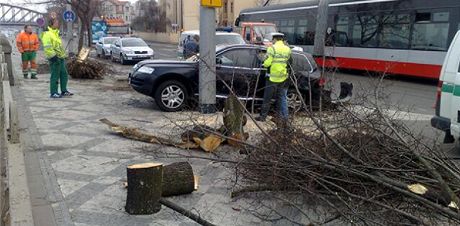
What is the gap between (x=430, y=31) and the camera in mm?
16875

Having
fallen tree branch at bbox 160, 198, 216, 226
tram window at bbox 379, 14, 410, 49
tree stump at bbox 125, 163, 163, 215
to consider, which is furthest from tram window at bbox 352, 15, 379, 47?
fallen tree branch at bbox 160, 198, 216, 226

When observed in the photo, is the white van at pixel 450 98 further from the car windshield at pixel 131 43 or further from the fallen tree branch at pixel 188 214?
the car windshield at pixel 131 43

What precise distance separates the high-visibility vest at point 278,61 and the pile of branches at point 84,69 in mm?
8874

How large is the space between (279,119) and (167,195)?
4.73 ft

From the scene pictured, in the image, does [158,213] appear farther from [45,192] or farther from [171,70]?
[171,70]

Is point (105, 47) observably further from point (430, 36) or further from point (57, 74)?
point (430, 36)

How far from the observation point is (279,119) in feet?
18.1

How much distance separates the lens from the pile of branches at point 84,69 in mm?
16453

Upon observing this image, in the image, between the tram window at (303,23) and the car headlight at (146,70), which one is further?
the tram window at (303,23)

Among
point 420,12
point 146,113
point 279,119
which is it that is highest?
point 420,12

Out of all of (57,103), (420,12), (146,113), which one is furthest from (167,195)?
(420,12)

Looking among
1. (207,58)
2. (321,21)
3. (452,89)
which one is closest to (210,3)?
(207,58)

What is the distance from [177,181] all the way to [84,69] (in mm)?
12194

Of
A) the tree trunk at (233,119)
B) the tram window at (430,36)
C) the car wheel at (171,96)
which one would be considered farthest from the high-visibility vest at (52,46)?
the tram window at (430,36)
